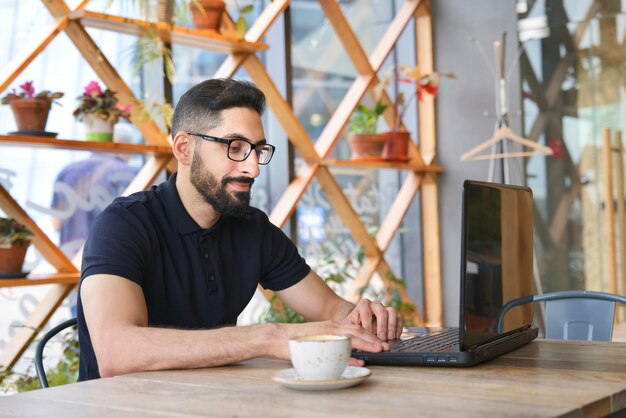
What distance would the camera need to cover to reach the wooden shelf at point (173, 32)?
3285 mm

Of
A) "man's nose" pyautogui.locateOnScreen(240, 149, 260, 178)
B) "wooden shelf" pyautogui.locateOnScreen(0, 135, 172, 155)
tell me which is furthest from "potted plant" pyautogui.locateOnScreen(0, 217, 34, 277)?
"man's nose" pyautogui.locateOnScreen(240, 149, 260, 178)

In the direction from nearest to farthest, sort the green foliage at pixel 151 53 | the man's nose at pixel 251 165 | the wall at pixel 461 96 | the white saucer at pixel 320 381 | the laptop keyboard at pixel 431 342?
the white saucer at pixel 320 381 < the laptop keyboard at pixel 431 342 < the man's nose at pixel 251 165 < the green foliage at pixel 151 53 < the wall at pixel 461 96

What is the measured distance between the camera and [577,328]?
7.14 ft

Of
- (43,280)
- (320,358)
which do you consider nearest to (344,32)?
(43,280)

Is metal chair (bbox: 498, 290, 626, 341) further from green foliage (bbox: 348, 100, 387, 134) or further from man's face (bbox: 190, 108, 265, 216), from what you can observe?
green foliage (bbox: 348, 100, 387, 134)

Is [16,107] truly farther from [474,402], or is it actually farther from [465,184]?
[474,402]

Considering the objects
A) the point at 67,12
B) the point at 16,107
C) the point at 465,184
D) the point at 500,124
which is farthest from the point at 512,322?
the point at 500,124

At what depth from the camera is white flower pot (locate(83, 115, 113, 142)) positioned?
10.8ft

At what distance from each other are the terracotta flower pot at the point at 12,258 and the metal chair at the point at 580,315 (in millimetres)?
1820

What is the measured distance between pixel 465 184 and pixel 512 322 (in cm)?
44

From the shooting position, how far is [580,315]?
2.17 metres

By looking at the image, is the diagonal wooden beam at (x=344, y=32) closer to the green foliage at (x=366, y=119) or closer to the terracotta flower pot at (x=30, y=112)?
the green foliage at (x=366, y=119)

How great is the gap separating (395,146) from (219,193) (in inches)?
108

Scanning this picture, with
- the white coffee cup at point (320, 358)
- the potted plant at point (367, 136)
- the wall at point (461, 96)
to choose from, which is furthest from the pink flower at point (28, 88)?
the wall at point (461, 96)
